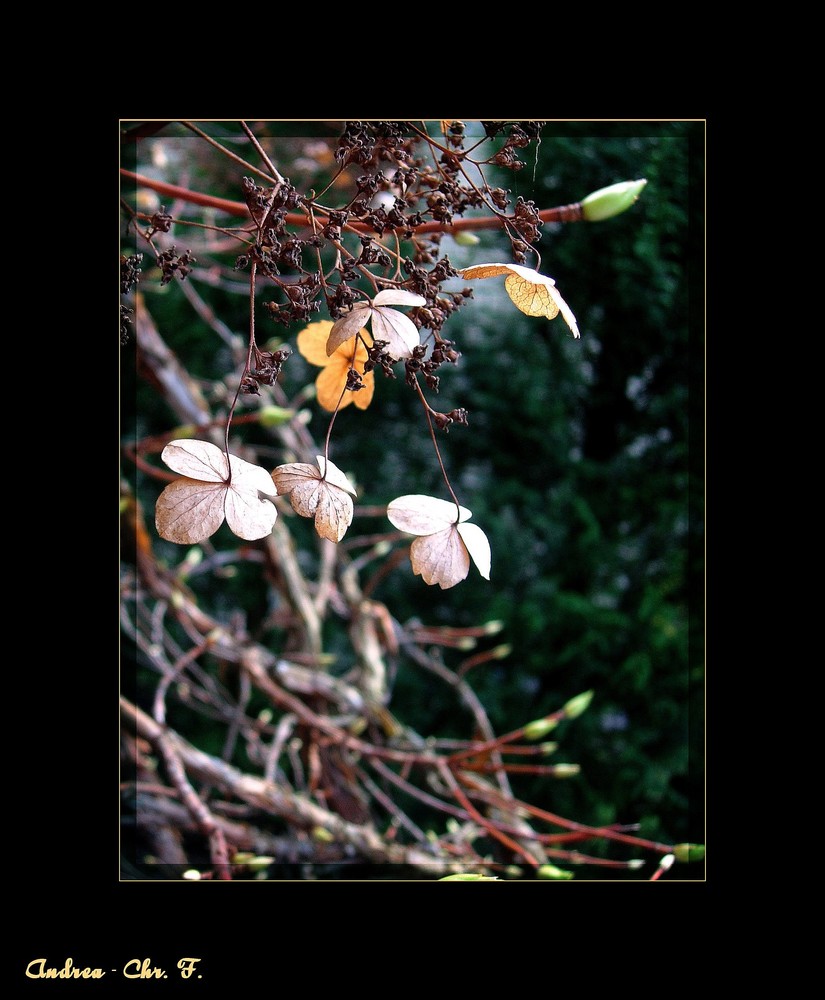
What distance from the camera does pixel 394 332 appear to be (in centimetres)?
30

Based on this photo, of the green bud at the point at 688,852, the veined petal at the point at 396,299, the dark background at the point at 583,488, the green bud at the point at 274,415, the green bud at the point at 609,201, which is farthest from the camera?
the dark background at the point at 583,488

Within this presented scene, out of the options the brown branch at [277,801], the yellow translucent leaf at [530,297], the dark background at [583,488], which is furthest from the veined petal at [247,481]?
the dark background at [583,488]

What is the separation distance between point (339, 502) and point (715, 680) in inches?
14.8

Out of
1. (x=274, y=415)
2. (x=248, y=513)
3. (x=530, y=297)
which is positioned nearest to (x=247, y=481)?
(x=248, y=513)

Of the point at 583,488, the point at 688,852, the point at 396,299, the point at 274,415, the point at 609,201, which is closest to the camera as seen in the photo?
the point at 396,299

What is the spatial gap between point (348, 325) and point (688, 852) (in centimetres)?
46

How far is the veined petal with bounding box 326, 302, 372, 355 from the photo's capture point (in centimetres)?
29

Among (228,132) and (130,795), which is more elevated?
(228,132)

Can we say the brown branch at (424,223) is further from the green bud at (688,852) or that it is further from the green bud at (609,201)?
the green bud at (688,852)

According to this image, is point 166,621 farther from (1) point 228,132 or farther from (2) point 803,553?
(2) point 803,553

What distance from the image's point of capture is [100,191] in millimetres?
482

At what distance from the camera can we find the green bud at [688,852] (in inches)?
21.7

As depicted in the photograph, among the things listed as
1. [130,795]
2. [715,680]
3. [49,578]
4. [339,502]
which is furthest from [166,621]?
[339,502]

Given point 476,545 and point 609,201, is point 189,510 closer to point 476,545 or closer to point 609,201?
point 476,545
